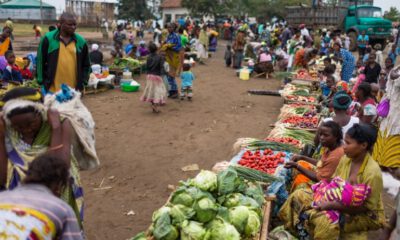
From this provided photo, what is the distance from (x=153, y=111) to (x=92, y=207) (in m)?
4.89

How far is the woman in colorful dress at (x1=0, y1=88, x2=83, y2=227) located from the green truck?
22393 mm

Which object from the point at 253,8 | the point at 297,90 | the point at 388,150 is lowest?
the point at 388,150

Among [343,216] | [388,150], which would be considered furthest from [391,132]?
[343,216]

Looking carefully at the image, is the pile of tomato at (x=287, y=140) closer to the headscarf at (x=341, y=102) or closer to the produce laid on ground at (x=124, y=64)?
the headscarf at (x=341, y=102)

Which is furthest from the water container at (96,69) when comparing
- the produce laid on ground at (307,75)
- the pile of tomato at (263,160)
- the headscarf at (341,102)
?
the headscarf at (341,102)

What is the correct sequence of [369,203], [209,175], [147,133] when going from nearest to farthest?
[369,203] < [209,175] < [147,133]

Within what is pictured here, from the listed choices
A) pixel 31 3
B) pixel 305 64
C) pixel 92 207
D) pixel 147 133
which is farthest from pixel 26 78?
pixel 31 3

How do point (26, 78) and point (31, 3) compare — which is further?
point (31, 3)

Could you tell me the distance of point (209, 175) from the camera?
12.2ft

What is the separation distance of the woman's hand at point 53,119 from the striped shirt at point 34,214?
0.72 meters

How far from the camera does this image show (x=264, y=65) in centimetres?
1499

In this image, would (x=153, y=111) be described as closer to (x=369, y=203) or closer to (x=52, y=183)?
(x=369, y=203)

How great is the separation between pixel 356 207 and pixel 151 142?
190 inches

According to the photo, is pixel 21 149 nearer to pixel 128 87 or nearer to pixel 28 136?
pixel 28 136
